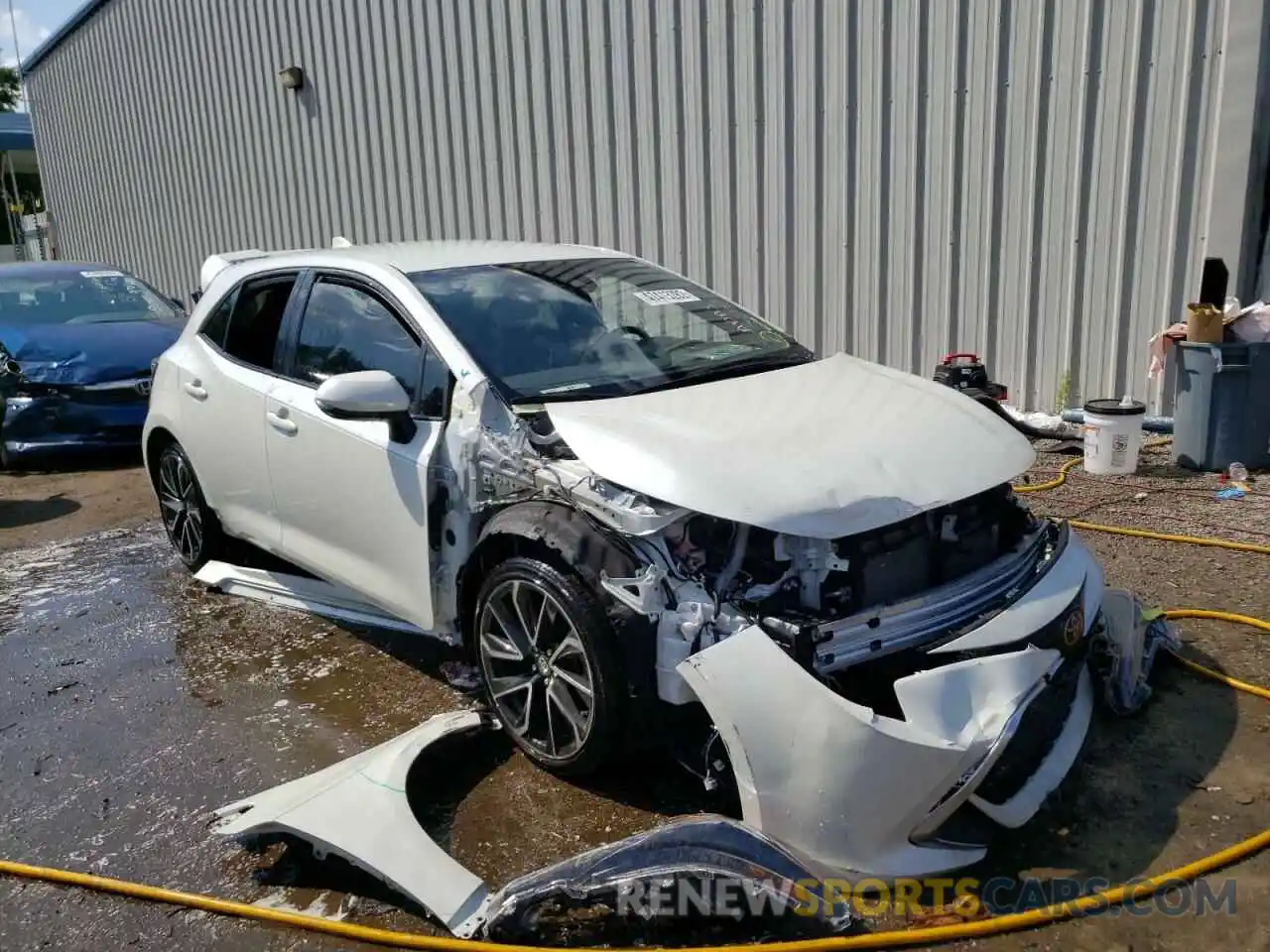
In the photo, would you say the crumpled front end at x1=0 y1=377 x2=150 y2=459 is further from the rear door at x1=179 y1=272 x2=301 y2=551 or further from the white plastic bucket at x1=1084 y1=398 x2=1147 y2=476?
the white plastic bucket at x1=1084 y1=398 x2=1147 y2=476

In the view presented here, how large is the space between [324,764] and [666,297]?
2260 millimetres

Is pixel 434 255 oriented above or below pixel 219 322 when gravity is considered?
above

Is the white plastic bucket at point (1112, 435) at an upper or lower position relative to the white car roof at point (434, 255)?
lower

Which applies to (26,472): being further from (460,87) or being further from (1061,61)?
(1061,61)

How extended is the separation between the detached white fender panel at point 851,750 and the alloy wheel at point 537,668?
20.5 inches

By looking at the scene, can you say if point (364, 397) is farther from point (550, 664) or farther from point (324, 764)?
point (324, 764)

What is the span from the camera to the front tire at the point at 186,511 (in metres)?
5.23

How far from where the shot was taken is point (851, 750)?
8.16ft

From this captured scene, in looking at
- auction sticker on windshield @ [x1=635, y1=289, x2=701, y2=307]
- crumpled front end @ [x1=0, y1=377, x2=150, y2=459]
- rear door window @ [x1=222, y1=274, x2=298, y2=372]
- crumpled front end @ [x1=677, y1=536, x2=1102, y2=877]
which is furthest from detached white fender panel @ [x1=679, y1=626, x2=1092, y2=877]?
crumpled front end @ [x1=0, y1=377, x2=150, y2=459]

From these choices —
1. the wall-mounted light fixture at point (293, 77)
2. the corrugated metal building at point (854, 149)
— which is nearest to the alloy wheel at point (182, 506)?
the corrugated metal building at point (854, 149)

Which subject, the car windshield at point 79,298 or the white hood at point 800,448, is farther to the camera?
the car windshield at point 79,298

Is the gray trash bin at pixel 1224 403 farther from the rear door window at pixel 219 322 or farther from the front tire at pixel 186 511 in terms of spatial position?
the front tire at pixel 186 511

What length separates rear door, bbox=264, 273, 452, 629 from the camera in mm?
3625

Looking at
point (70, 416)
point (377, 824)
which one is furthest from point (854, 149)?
point (70, 416)
